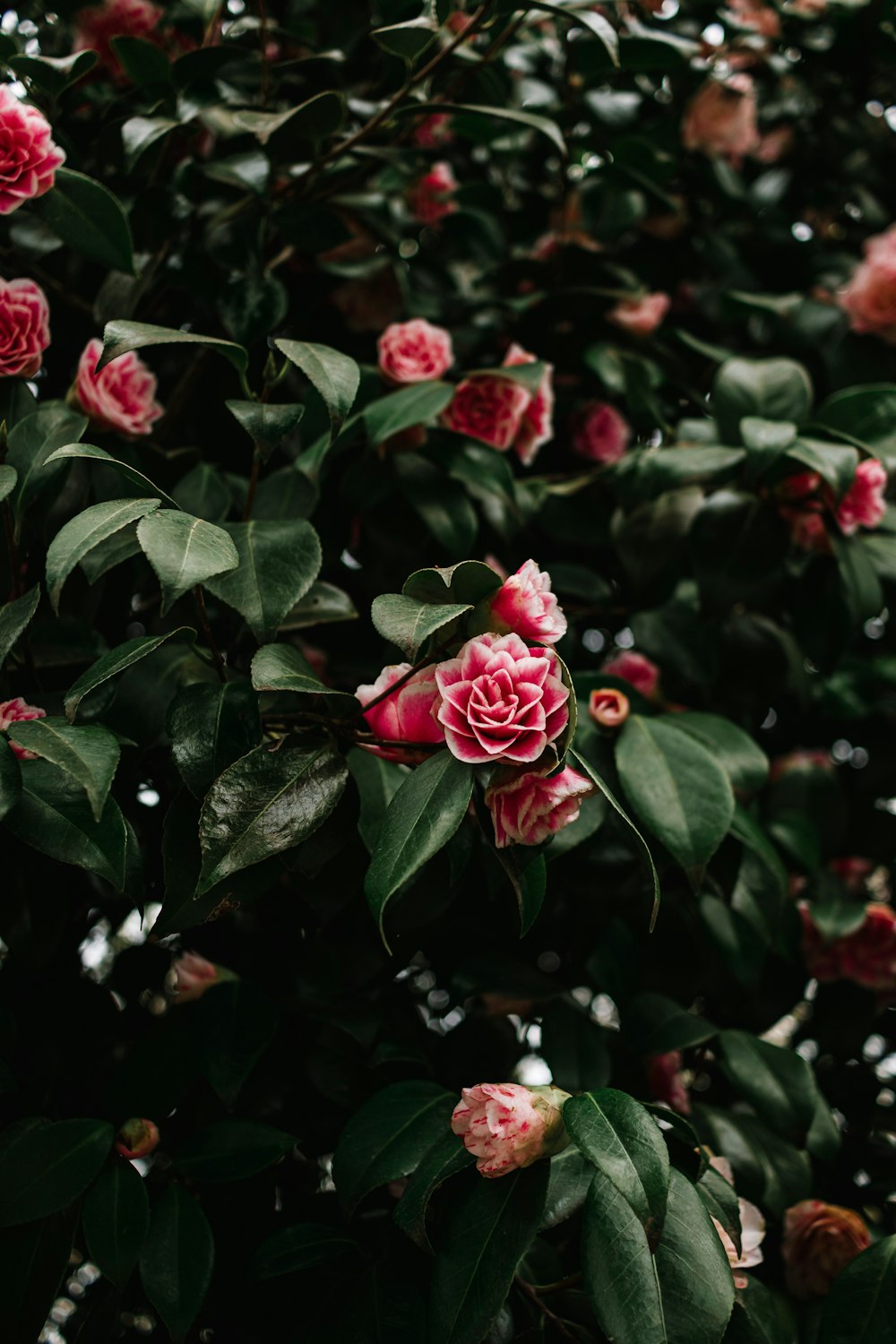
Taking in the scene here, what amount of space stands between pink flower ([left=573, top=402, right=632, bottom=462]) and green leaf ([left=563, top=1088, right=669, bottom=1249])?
2.51ft

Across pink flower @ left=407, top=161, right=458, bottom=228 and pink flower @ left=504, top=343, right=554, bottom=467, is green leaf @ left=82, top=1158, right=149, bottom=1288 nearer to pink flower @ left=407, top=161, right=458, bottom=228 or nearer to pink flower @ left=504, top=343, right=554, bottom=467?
pink flower @ left=504, top=343, right=554, bottom=467

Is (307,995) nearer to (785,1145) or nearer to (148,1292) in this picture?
(148,1292)

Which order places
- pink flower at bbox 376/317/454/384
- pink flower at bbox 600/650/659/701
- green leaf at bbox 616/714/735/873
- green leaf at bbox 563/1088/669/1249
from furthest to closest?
pink flower at bbox 600/650/659/701, pink flower at bbox 376/317/454/384, green leaf at bbox 616/714/735/873, green leaf at bbox 563/1088/669/1249

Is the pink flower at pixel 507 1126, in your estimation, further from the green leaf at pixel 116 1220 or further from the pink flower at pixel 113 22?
the pink flower at pixel 113 22

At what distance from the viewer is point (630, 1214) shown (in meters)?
0.63

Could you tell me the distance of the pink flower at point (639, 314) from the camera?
120 centimetres

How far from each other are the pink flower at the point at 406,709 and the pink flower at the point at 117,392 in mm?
352

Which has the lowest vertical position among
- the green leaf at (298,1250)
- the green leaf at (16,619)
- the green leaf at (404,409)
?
the green leaf at (298,1250)

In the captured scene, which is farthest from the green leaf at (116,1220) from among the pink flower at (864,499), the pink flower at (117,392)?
the pink flower at (864,499)

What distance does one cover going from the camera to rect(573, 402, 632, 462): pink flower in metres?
1.21

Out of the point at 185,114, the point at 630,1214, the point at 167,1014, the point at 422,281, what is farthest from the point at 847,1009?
the point at 185,114

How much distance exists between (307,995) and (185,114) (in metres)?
0.79

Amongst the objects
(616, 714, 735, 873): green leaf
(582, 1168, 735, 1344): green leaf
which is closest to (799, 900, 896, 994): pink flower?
(616, 714, 735, 873): green leaf

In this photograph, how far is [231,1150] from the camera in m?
0.77
